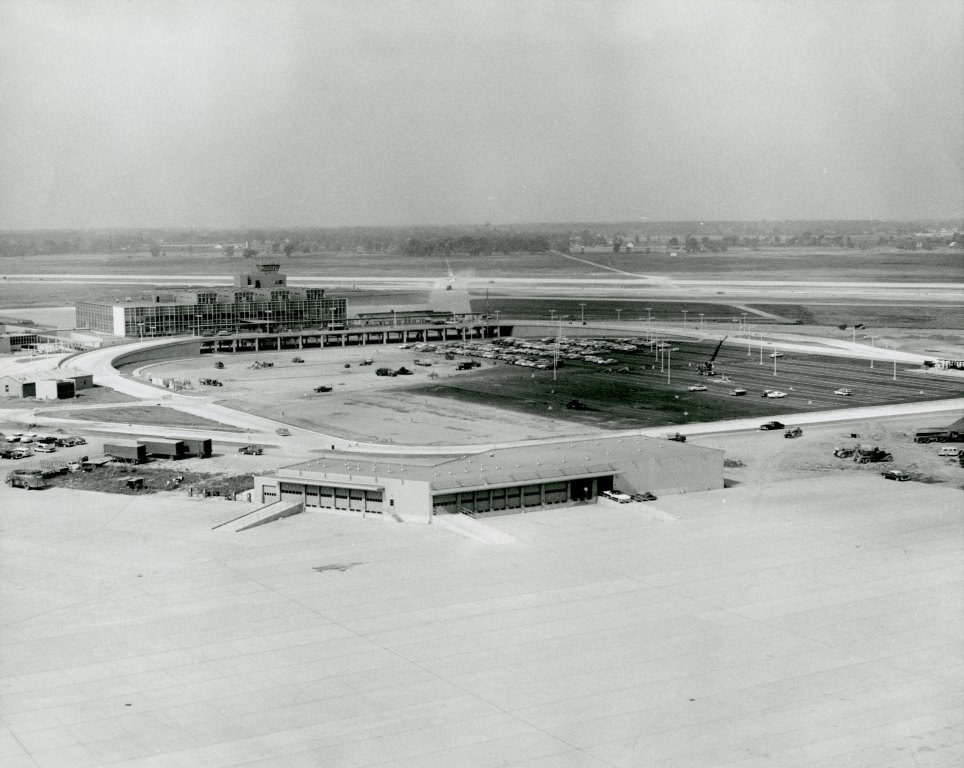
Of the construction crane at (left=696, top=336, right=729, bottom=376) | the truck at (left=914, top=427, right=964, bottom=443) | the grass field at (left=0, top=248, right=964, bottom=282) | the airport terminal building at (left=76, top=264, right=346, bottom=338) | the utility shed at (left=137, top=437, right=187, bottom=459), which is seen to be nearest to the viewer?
the utility shed at (left=137, top=437, right=187, bottom=459)

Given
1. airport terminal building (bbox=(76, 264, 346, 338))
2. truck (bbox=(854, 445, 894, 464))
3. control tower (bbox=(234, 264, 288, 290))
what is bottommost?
truck (bbox=(854, 445, 894, 464))

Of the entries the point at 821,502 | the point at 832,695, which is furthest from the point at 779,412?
the point at 832,695

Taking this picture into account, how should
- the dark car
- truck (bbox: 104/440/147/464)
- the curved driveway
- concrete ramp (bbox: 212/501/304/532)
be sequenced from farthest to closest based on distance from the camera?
1. the curved driveway
2. truck (bbox: 104/440/147/464)
3. the dark car
4. concrete ramp (bbox: 212/501/304/532)

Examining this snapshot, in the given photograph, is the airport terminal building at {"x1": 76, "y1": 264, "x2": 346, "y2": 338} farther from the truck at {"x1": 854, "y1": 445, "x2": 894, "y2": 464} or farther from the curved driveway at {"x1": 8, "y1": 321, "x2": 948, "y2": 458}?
the truck at {"x1": 854, "y1": 445, "x2": 894, "y2": 464}

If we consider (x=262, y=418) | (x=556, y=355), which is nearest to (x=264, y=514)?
(x=262, y=418)

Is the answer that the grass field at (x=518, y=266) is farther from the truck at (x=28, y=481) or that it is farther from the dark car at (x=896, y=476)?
the truck at (x=28, y=481)

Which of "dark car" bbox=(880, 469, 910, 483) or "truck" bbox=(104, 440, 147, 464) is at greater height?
"truck" bbox=(104, 440, 147, 464)

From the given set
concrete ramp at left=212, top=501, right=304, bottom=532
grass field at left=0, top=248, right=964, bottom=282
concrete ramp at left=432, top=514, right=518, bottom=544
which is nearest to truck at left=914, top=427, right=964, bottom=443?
concrete ramp at left=432, top=514, right=518, bottom=544
